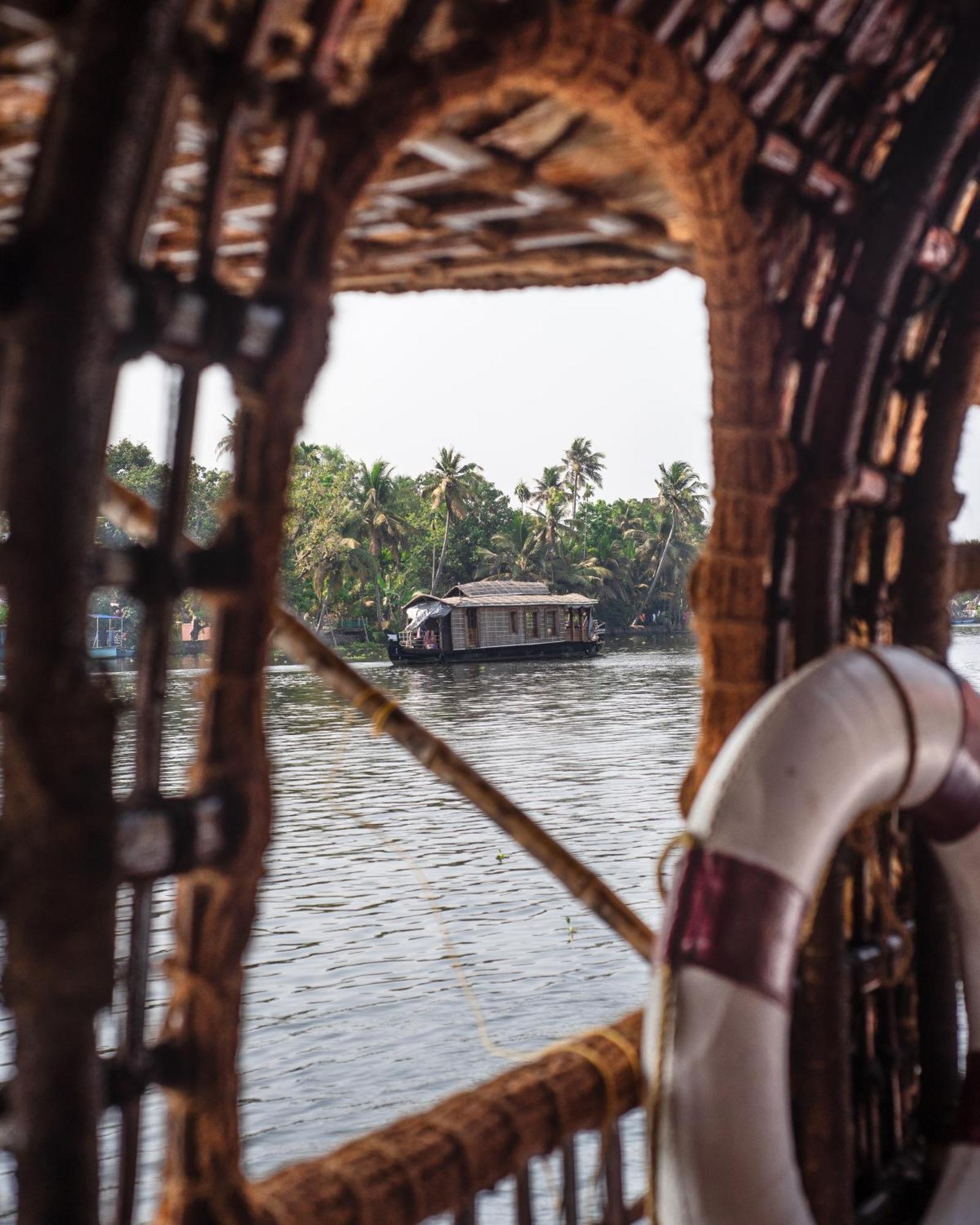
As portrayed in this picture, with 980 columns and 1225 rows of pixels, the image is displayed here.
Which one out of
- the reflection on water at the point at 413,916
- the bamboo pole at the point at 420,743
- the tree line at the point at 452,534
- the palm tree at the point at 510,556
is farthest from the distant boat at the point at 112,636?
the bamboo pole at the point at 420,743

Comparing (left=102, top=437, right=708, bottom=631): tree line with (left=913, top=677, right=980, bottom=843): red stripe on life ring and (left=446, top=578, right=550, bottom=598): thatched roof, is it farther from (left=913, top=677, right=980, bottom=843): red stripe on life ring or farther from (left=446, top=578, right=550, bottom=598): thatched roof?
(left=913, top=677, right=980, bottom=843): red stripe on life ring

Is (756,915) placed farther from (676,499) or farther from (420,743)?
(676,499)

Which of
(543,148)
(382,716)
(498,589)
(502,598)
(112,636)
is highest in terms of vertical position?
(543,148)

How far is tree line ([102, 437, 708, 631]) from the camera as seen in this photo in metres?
33.4

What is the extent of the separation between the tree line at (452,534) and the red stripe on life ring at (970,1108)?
2725 centimetres

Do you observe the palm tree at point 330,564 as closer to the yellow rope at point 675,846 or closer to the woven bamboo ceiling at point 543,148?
the woven bamboo ceiling at point 543,148

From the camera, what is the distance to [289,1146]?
590 centimetres

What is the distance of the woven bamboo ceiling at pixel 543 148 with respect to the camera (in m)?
1.26

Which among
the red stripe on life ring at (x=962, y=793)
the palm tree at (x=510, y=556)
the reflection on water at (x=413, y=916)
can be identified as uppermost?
the palm tree at (x=510, y=556)

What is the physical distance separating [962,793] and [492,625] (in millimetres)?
27356

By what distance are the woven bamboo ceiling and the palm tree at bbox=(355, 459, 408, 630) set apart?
104 feet

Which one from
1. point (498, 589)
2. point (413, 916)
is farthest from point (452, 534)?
point (413, 916)

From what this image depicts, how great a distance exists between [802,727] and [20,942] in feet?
3.07

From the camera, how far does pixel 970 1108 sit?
1.97m
